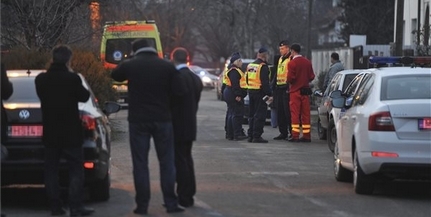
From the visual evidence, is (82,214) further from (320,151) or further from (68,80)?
(320,151)

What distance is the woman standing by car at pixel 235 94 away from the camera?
20.8 m

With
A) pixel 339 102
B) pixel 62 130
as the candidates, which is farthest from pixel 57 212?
pixel 339 102

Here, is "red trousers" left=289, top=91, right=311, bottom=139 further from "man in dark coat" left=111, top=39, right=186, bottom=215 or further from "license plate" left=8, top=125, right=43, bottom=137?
"license plate" left=8, top=125, right=43, bottom=137

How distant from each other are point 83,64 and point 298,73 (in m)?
4.02

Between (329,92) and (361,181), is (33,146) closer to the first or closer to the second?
(361,181)

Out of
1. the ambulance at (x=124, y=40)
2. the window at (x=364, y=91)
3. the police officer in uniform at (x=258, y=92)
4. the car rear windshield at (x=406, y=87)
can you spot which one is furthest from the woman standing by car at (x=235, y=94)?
the ambulance at (x=124, y=40)

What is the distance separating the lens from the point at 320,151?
18.9 m

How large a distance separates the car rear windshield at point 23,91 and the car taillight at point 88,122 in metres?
0.71

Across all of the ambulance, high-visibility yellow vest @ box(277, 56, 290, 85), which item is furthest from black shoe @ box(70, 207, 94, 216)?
the ambulance

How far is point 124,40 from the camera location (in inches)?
1318

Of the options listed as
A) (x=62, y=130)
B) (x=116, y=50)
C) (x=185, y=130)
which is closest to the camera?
(x=62, y=130)

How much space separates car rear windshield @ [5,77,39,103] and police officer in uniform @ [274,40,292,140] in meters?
9.24

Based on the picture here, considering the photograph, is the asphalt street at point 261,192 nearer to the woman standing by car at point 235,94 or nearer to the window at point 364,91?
the window at point 364,91

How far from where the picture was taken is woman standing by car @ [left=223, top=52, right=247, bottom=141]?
20766 millimetres
